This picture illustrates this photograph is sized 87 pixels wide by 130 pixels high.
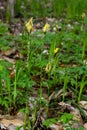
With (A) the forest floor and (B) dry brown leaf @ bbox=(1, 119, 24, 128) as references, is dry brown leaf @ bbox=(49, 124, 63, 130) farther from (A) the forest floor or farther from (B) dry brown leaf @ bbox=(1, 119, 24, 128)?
(B) dry brown leaf @ bbox=(1, 119, 24, 128)

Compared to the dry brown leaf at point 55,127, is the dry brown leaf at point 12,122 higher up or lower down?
higher up

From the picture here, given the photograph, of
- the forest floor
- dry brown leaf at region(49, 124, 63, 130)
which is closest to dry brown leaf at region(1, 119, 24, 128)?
the forest floor

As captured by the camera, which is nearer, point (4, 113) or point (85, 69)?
point (4, 113)

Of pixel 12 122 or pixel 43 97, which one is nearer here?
pixel 12 122

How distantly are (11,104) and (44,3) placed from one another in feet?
13.4

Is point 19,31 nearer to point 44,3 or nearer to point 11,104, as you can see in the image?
point 44,3

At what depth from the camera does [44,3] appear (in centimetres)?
629

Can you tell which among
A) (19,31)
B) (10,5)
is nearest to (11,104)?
(19,31)

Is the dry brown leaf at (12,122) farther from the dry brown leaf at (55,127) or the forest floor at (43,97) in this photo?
the dry brown leaf at (55,127)

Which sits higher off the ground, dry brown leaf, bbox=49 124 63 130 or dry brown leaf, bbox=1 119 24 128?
dry brown leaf, bbox=1 119 24 128

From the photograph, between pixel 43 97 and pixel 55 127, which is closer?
pixel 55 127

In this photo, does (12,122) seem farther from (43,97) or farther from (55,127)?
(43,97)

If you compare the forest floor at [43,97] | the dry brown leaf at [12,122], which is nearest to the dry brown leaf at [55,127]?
the forest floor at [43,97]

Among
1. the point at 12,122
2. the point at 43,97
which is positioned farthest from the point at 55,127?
the point at 43,97
